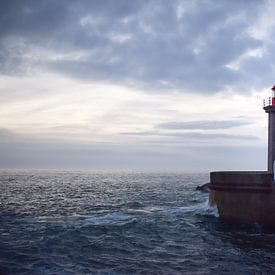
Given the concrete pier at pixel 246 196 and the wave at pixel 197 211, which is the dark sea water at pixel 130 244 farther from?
the concrete pier at pixel 246 196

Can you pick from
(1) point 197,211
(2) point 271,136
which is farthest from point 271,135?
(1) point 197,211

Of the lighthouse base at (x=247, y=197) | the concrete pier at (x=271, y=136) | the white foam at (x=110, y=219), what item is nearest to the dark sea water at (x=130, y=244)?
the white foam at (x=110, y=219)

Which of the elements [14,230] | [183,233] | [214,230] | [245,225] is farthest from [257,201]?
[14,230]

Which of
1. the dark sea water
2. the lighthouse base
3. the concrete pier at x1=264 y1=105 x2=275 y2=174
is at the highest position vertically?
the concrete pier at x1=264 y1=105 x2=275 y2=174

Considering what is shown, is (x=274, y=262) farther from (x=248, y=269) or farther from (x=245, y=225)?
(x=245, y=225)

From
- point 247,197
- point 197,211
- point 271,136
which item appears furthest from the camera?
point 197,211

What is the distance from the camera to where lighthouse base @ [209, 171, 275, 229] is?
17391 mm

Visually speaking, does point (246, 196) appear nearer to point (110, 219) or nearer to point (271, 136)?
point (271, 136)

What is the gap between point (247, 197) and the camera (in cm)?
1789

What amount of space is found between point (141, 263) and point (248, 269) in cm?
367

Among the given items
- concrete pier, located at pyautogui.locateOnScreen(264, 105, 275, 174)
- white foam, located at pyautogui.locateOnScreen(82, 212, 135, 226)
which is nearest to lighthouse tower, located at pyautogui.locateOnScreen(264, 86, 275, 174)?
concrete pier, located at pyautogui.locateOnScreen(264, 105, 275, 174)

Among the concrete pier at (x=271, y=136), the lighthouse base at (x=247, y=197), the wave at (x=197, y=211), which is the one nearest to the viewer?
the lighthouse base at (x=247, y=197)

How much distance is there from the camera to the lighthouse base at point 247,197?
1739 cm

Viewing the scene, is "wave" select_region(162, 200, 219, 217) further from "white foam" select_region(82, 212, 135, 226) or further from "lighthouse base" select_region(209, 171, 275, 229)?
"white foam" select_region(82, 212, 135, 226)
